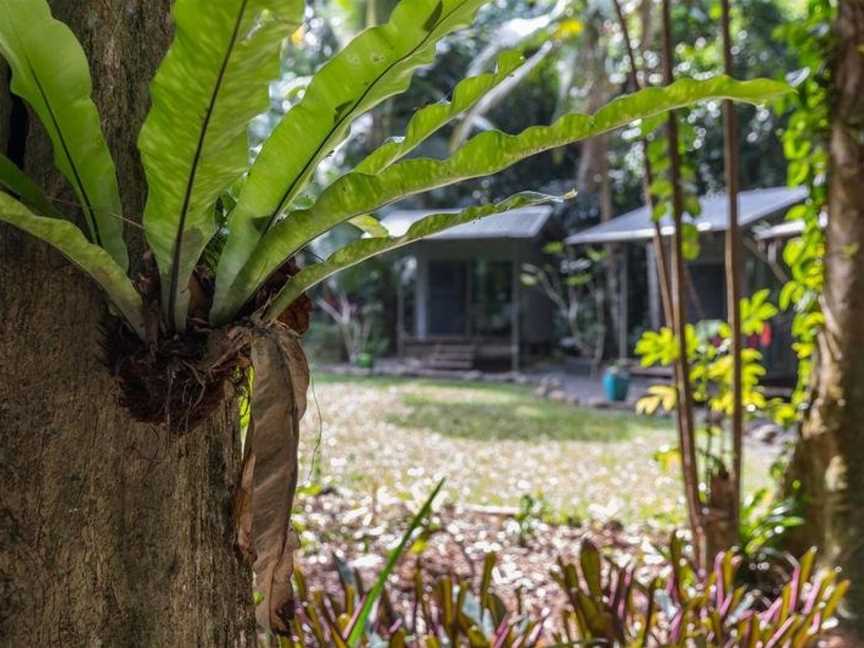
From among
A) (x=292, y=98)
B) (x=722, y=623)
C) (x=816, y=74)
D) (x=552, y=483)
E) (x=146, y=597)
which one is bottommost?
(x=552, y=483)

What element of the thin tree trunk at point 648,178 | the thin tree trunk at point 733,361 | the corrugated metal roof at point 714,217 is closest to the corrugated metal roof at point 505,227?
the corrugated metal roof at point 714,217

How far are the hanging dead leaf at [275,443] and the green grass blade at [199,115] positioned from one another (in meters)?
0.09

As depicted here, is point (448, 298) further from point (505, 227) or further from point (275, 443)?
point (275, 443)

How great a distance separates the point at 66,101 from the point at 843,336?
9.43ft

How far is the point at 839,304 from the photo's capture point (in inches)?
122

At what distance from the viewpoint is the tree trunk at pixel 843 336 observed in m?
3.00

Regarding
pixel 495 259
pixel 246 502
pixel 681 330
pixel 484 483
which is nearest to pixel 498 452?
pixel 484 483

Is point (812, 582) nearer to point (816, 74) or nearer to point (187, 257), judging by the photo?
point (816, 74)

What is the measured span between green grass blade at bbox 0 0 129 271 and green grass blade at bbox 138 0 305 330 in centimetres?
6

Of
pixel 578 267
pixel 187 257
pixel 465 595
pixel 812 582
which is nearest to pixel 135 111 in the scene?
pixel 187 257

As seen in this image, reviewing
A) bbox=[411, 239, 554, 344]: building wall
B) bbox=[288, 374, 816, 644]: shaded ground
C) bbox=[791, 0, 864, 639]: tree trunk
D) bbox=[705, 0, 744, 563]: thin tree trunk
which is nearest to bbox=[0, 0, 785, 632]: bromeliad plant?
bbox=[288, 374, 816, 644]: shaded ground

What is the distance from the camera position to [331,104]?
0.82m

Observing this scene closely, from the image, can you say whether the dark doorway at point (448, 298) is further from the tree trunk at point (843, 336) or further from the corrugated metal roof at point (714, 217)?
the tree trunk at point (843, 336)

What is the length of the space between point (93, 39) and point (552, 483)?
6.13 m
